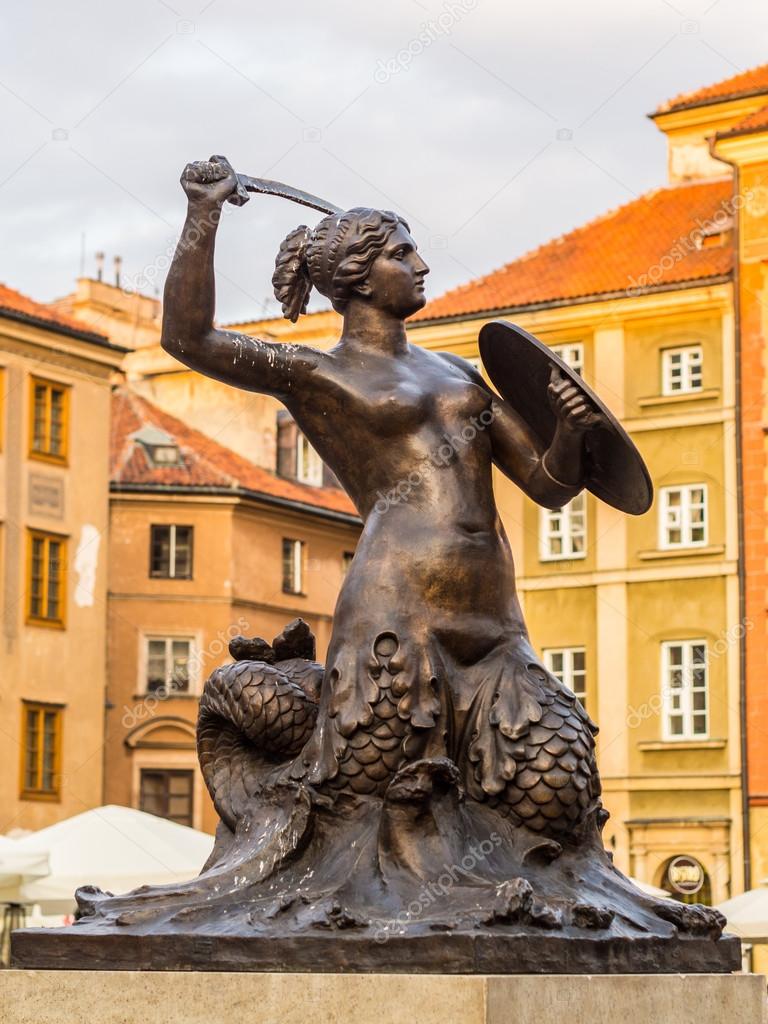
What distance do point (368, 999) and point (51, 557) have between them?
1462 inches

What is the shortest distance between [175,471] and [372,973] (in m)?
41.3

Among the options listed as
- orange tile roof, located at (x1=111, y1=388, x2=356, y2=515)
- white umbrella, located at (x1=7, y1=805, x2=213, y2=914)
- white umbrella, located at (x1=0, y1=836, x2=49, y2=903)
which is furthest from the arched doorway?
white umbrella, located at (x1=0, y1=836, x2=49, y2=903)

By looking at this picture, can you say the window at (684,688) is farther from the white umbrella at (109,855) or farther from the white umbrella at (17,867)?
the white umbrella at (17,867)

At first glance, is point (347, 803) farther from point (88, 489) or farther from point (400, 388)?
point (88, 489)

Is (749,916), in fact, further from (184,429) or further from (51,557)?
(184,429)

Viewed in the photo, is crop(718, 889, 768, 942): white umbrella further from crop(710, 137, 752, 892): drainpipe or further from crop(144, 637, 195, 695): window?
crop(144, 637, 195, 695): window

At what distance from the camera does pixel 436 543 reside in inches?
251

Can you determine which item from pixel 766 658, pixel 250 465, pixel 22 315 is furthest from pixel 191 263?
pixel 250 465

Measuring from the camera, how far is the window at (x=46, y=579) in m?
41.3

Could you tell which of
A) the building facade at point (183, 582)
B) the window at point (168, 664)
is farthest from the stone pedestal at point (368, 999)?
the window at point (168, 664)

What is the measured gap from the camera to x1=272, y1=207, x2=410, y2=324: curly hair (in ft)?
22.0

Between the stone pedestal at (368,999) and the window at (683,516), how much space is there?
33.4 m

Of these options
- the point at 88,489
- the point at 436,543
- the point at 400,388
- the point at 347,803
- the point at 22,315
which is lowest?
the point at 347,803

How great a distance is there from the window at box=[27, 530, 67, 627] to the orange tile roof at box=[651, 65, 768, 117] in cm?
1496
